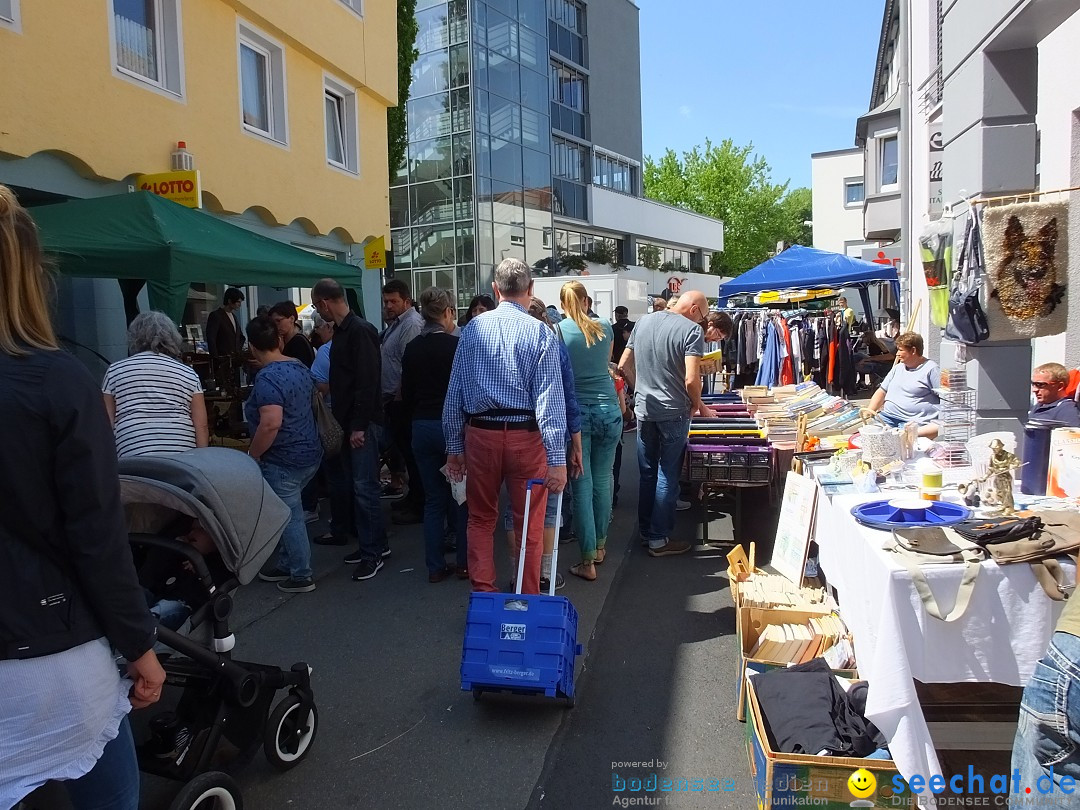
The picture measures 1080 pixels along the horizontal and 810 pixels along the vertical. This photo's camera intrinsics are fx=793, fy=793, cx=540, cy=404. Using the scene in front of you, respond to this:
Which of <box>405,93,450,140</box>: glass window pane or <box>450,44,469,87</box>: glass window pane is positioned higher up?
<box>450,44,469,87</box>: glass window pane

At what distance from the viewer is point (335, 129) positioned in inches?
524

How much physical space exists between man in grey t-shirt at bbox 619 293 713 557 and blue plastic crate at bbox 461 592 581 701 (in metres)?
2.61

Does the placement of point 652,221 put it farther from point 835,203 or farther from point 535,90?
point 535,90

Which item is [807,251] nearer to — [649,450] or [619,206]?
[649,450]

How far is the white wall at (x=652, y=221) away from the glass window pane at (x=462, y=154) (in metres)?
10.1

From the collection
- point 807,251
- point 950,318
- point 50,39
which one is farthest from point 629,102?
point 950,318

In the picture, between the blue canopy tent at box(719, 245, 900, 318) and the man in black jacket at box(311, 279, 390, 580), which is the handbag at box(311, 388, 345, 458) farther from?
the blue canopy tent at box(719, 245, 900, 318)

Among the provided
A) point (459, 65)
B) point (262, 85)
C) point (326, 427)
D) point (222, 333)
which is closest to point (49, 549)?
point (326, 427)

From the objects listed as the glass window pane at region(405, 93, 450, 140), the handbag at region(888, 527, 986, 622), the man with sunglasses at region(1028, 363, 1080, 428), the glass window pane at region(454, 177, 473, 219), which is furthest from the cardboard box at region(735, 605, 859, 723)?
the glass window pane at region(405, 93, 450, 140)

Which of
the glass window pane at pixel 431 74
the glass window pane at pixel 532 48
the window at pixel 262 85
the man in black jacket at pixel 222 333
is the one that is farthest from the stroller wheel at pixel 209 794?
the glass window pane at pixel 532 48

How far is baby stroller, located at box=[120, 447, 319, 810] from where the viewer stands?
2783 mm

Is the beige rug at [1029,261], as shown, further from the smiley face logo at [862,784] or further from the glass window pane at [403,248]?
the glass window pane at [403,248]

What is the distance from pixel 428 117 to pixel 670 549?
23.7m

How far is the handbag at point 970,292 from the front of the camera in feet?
14.2
